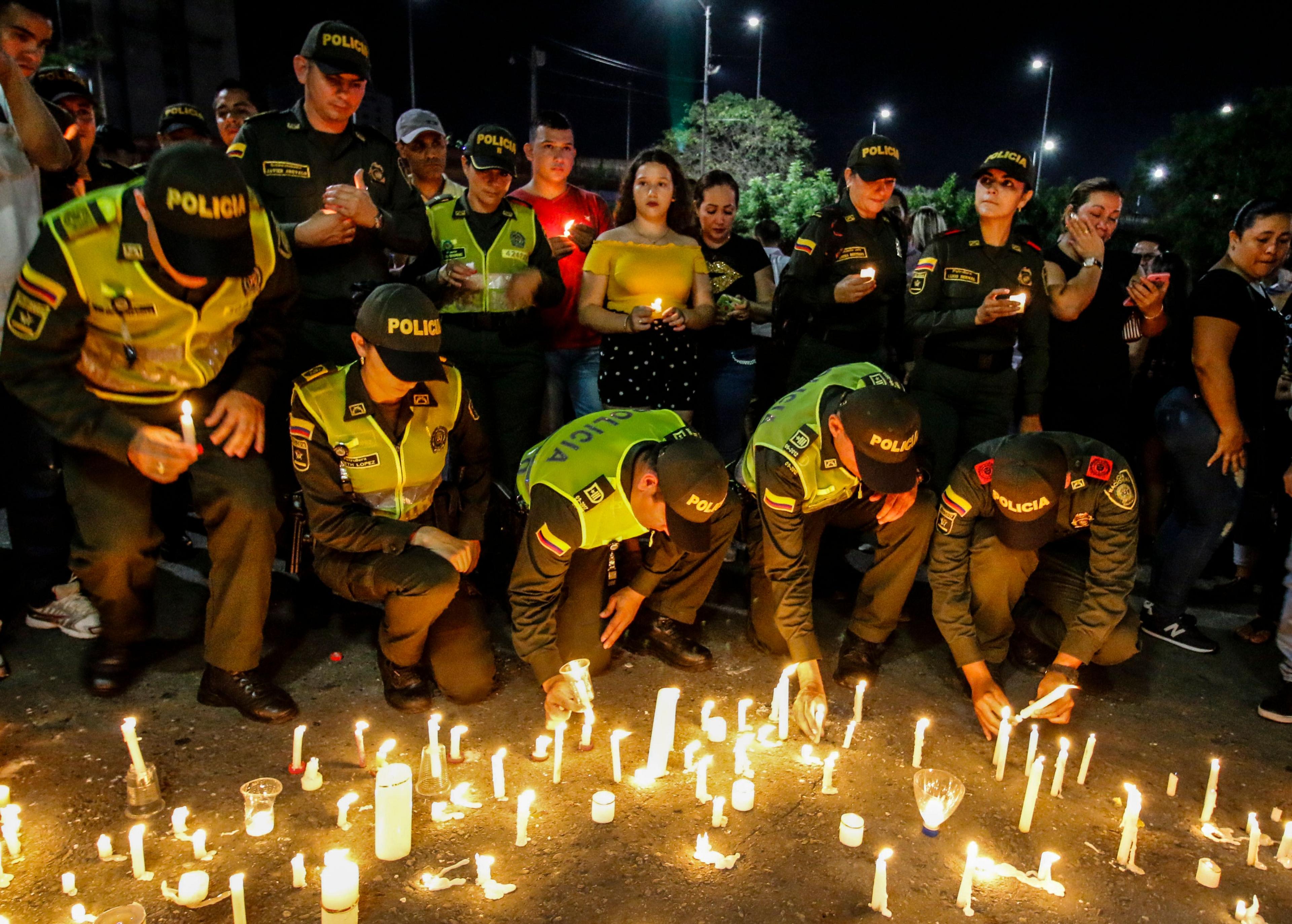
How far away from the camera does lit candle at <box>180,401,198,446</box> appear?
125 inches

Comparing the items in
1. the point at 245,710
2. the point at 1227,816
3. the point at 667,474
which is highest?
the point at 667,474

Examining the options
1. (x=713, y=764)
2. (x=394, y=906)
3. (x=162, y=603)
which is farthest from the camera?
(x=162, y=603)

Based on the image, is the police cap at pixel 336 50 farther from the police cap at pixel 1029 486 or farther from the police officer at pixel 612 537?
the police cap at pixel 1029 486

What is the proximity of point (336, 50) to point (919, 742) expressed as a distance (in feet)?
12.7

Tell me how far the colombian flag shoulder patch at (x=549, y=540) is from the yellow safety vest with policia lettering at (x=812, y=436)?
0.95 m

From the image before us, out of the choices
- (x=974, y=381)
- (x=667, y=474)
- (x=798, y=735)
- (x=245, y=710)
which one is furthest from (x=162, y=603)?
(x=974, y=381)

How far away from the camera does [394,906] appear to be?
2.64 meters

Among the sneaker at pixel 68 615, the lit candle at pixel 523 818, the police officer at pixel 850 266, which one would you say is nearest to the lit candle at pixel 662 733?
the lit candle at pixel 523 818

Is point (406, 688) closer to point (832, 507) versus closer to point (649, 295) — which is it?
point (832, 507)

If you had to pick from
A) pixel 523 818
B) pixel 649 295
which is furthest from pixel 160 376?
pixel 649 295

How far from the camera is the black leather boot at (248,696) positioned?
3.56 m

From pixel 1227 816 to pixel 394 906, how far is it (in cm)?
307

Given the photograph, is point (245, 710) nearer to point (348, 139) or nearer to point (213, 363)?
point (213, 363)

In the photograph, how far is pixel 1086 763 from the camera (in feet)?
11.3
